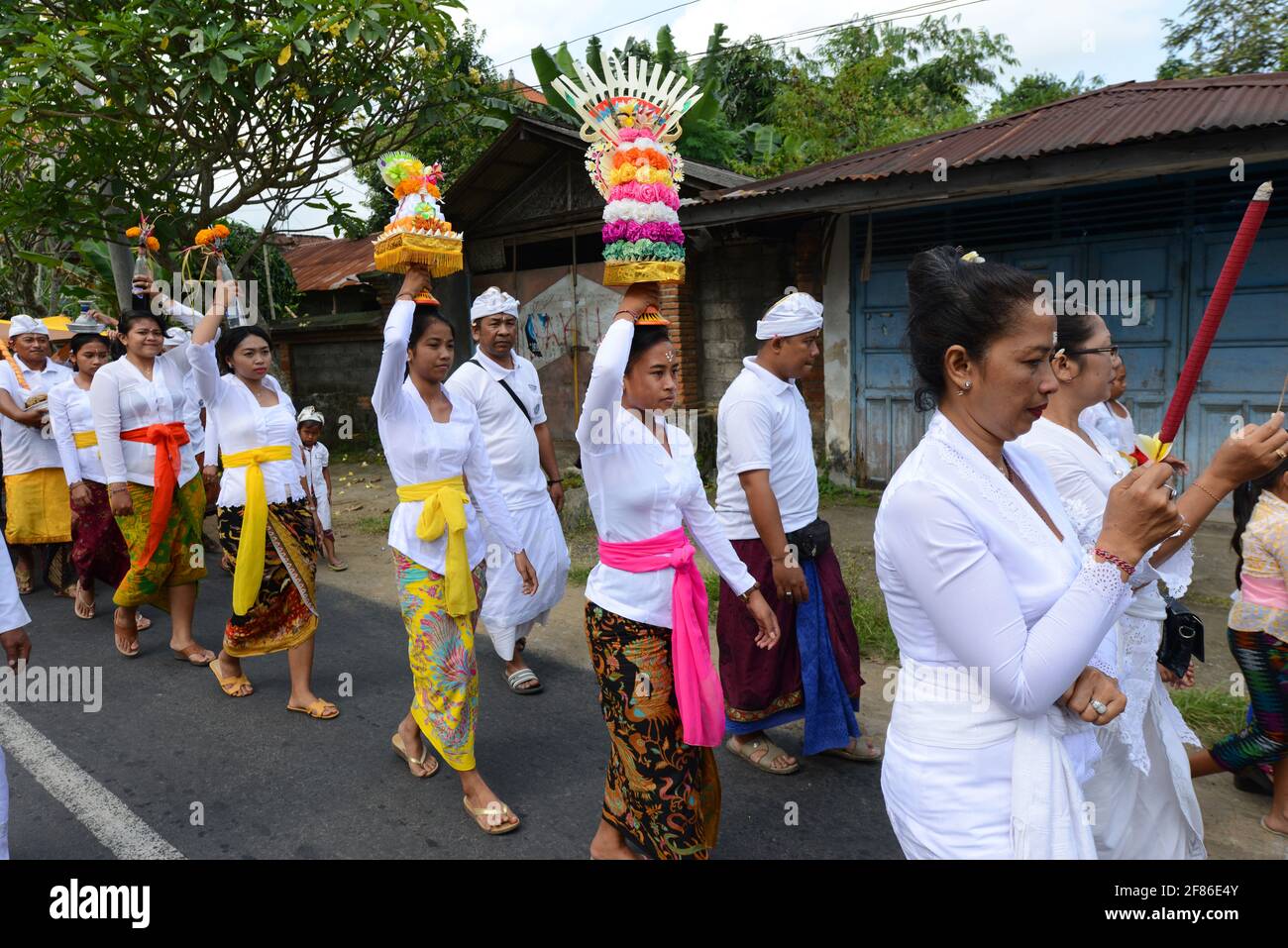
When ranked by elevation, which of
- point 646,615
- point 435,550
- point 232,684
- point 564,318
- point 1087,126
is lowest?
point 232,684

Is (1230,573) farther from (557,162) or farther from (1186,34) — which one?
(1186,34)

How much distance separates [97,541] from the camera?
635 centimetres

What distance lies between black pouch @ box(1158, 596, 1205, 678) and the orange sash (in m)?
5.08

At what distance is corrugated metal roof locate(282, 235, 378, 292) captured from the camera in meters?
15.0

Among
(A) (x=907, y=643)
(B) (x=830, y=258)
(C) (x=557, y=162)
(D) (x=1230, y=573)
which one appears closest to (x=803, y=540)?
(A) (x=907, y=643)

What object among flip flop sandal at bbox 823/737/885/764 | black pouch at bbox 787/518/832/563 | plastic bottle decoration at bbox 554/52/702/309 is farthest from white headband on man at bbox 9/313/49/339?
flip flop sandal at bbox 823/737/885/764

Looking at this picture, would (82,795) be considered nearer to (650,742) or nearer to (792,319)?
(650,742)

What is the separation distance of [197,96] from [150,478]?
3945mm

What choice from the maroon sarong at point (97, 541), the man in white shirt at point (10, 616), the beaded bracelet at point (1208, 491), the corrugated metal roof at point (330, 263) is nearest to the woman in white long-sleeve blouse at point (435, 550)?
the man in white shirt at point (10, 616)

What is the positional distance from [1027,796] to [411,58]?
8.83 m

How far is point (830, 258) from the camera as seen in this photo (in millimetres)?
9016

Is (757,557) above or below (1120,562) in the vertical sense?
below

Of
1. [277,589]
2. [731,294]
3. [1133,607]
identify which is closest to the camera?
[1133,607]

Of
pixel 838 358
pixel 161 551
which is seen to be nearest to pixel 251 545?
pixel 161 551
